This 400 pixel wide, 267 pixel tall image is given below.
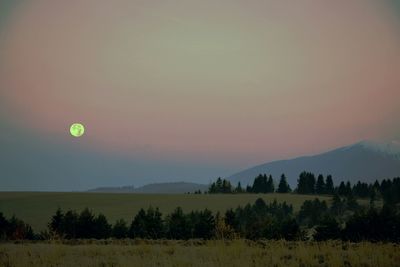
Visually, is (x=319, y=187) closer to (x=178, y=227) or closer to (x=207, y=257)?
(x=178, y=227)

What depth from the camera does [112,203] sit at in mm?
130125

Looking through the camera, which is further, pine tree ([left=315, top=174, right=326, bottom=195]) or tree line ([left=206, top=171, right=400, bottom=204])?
pine tree ([left=315, top=174, right=326, bottom=195])

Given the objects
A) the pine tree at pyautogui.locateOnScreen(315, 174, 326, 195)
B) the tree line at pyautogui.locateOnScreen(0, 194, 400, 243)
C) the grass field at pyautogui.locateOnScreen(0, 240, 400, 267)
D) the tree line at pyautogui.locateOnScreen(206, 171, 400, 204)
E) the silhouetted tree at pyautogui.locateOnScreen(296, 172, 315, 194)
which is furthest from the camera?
the silhouetted tree at pyautogui.locateOnScreen(296, 172, 315, 194)

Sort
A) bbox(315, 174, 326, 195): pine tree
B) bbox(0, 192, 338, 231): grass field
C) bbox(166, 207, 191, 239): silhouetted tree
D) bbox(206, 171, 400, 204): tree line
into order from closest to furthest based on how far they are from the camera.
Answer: bbox(166, 207, 191, 239): silhouetted tree → bbox(0, 192, 338, 231): grass field → bbox(206, 171, 400, 204): tree line → bbox(315, 174, 326, 195): pine tree

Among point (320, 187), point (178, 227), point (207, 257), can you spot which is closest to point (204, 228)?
point (178, 227)

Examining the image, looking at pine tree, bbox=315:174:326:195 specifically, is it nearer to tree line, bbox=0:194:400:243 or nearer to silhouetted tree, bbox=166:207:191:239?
tree line, bbox=0:194:400:243

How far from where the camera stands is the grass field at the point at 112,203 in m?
110

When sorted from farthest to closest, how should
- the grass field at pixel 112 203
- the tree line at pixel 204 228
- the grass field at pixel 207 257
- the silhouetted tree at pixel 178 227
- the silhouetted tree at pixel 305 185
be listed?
the silhouetted tree at pixel 305 185, the grass field at pixel 112 203, the silhouetted tree at pixel 178 227, the tree line at pixel 204 228, the grass field at pixel 207 257

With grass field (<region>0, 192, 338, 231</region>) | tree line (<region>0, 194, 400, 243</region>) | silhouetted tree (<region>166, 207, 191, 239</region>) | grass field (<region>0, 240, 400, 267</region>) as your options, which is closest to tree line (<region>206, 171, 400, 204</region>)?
grass field (<region>0, 192, 338, 231</region>)

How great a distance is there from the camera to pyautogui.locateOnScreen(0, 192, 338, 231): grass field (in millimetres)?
109812

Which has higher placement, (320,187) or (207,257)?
(320,187)

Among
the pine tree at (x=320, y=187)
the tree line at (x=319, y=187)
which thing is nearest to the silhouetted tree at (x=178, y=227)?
the tree line at (x=319, y=187)

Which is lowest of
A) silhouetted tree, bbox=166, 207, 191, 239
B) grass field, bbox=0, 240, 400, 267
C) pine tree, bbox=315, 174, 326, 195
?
silhouetted tree, bbox=166, 207, 191, 239

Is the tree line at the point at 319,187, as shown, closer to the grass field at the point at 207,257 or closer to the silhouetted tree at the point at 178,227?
the silhouetted tree at the point at 178,227
